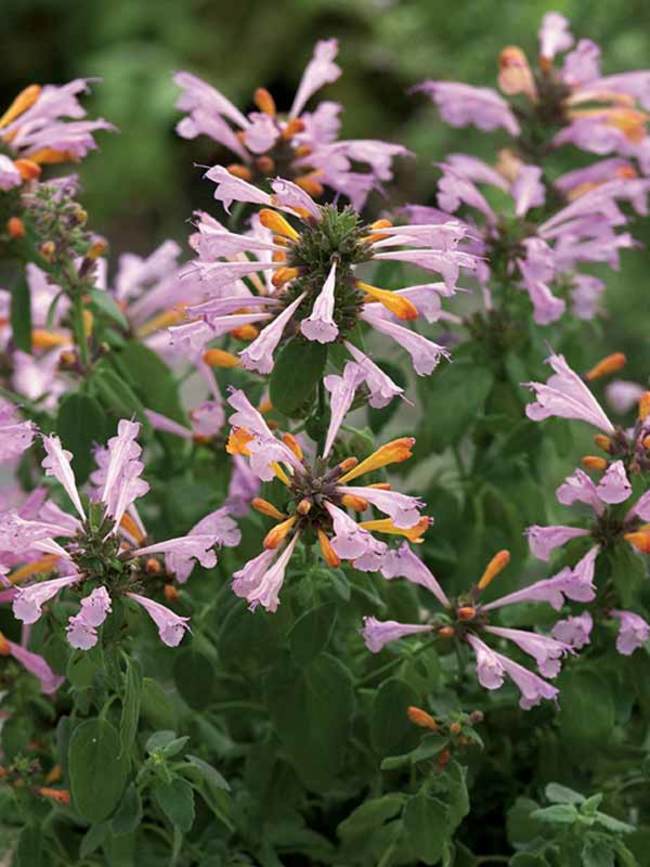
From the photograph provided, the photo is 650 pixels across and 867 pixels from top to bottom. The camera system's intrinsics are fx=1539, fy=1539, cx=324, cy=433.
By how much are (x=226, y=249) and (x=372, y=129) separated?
2670mm

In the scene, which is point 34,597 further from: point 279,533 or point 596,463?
point 596,463

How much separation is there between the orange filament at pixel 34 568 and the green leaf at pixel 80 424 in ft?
0.22

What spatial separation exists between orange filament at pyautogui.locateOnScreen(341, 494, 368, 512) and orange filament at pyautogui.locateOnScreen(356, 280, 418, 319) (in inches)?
3.3

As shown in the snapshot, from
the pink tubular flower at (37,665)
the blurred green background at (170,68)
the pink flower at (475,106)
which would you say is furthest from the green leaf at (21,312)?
the blurred green background at (170,68)

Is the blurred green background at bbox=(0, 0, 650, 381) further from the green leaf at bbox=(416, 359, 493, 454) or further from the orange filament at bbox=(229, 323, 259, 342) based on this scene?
the orange filament at bbox=(229, 323, 259, 342)

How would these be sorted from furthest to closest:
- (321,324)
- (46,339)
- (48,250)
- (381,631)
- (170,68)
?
(170,68) < (46,339) < (48,250) < (381,631) < (321,324)

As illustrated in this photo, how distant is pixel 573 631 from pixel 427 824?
0.39 ft

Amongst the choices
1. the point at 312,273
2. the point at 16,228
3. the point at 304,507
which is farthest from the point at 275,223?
the point at 16,228

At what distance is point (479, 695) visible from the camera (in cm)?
88

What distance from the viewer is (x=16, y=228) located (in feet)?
2.87

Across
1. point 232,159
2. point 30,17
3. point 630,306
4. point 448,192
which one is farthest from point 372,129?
point 448,192

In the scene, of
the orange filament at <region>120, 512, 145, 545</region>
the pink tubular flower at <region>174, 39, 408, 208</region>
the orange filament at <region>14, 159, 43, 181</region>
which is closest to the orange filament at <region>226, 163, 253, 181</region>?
the pink tubular flower at <region>174, 39, 408, 208</region>

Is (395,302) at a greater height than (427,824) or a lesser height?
greater

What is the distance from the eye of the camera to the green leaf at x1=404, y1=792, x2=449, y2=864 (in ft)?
2.44
